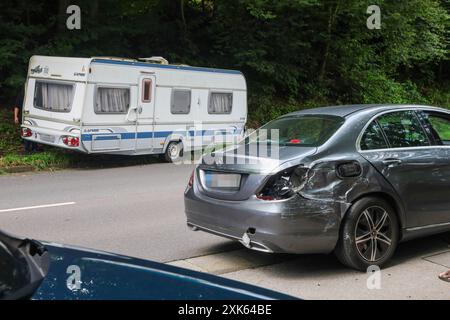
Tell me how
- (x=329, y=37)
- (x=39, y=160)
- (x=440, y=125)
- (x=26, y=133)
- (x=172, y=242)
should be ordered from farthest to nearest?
(x=329, y=37), (x=26, y=133), (x=39, y=160), (x=172, y=242), (x=440, y=125)

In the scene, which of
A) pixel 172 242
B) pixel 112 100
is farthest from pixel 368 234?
pixel 112 100

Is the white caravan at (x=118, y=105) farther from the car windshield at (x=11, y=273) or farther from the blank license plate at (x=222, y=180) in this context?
the car windshield at (x=11, y=273)

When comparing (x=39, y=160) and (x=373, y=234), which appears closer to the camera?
(x=373, y=234)

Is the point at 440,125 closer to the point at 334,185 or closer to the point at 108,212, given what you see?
the point at 334,185

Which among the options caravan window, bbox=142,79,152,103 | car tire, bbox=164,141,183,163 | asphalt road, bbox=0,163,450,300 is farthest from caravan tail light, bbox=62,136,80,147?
car tire, bbox=164,141,183,163

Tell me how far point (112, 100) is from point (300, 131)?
345 inches

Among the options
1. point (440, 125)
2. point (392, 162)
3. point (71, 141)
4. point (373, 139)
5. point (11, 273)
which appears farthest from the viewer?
point (71, 141)

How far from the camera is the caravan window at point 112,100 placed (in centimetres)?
1354

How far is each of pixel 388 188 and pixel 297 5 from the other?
16122 mm

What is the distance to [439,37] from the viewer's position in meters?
28.5

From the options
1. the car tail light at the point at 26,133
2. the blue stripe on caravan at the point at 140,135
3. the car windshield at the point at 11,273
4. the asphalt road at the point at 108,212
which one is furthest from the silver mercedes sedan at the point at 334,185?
the car tail light at the point at 26,133

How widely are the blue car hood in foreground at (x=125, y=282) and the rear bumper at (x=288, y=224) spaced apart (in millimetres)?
2295

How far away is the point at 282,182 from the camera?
204 inches
